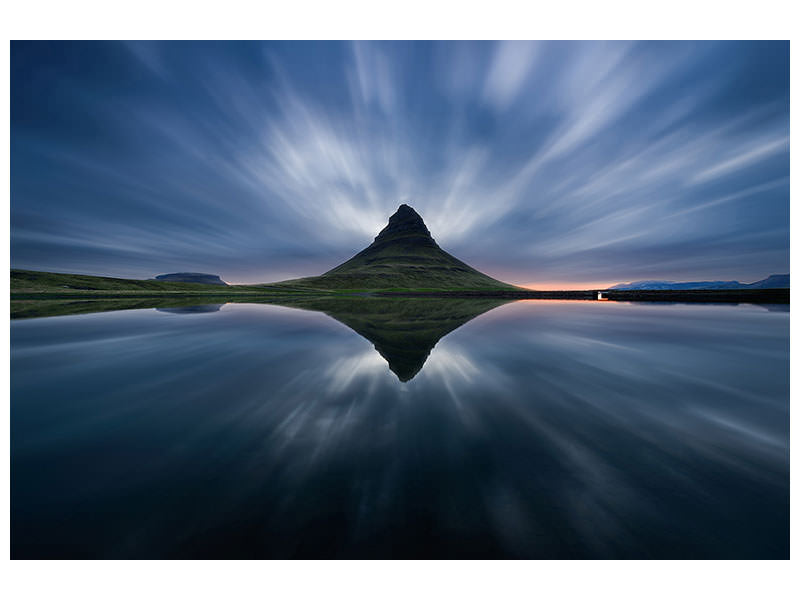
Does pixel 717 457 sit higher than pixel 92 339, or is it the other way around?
pixel 92 339

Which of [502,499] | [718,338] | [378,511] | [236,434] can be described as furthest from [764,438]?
[718,338]

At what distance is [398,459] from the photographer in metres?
5.53

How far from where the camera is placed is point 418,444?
6039 mm

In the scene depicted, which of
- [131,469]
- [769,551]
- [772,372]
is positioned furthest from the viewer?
[772,372]

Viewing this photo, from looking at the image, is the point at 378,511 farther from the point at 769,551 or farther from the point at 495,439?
the point at 769,551

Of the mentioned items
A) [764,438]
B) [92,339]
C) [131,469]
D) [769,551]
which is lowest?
[769,551]

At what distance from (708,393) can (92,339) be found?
3048 centimetres

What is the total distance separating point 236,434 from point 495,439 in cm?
618

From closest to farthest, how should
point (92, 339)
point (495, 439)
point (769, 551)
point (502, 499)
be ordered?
point (769, 551)
point (502, 499)
point (495, 439)
point (92, 339)

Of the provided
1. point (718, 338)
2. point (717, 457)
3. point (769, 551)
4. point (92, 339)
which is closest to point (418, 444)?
point (769, 551)

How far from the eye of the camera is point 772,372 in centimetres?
1110

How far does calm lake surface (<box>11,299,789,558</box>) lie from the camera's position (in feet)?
13.1

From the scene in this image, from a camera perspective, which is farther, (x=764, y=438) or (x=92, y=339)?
(x=92, y=339)

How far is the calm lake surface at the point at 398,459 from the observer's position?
3.99 m
